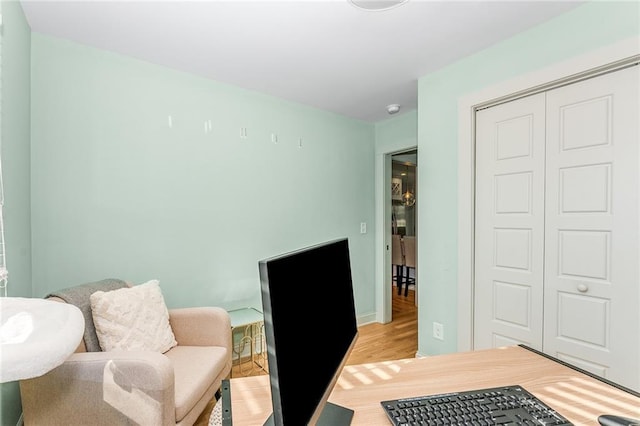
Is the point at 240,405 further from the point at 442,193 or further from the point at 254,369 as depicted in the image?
the point at 442,193

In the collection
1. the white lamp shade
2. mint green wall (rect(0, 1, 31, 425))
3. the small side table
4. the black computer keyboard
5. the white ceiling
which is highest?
the white ceiling

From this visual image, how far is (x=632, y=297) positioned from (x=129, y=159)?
10.3 feet

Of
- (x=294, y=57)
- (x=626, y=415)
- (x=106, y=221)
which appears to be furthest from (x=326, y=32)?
(x=626, y=415)

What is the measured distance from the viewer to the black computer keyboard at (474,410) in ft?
2.63

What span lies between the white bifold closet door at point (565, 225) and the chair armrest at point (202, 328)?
1.79 metres

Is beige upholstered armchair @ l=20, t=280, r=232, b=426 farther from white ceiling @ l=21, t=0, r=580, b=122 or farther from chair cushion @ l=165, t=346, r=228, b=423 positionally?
white ceiling @ l=21, t=0, r=580, b=122

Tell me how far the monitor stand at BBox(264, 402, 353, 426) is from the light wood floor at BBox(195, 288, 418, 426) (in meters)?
1.66

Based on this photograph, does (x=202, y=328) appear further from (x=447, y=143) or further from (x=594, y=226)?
(x=594, y=226)

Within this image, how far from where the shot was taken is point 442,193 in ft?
8.45

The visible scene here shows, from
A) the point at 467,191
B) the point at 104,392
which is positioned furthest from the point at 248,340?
the point at 467,191

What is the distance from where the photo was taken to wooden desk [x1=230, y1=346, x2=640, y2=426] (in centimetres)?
88

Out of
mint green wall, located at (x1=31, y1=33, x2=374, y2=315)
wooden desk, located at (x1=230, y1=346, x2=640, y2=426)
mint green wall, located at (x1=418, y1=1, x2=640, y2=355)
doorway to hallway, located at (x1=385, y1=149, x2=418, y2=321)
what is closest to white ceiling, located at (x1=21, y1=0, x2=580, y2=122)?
mint green wall, located at (x1=418, y1=1, x2=640, y2=355)

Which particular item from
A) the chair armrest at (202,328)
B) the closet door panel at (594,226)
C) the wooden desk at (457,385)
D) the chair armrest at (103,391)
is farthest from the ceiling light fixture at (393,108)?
the chair armrest at (103,391)

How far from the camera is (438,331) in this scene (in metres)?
2.62
